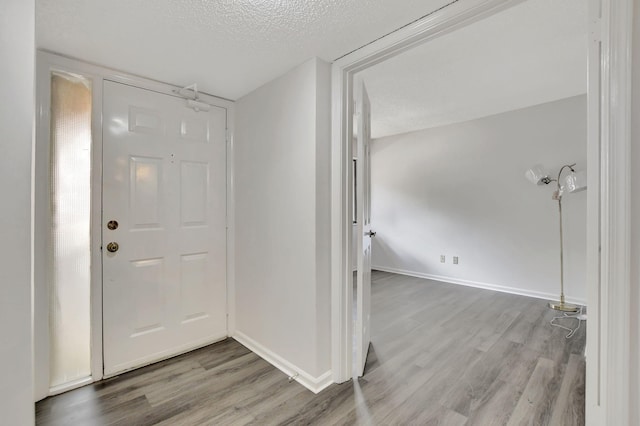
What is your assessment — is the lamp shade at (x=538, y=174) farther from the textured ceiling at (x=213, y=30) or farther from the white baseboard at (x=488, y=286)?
the textured ceiling at (x=213, y=30)

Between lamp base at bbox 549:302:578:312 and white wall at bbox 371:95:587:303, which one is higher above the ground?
white wall at bbox 371:95:587:303

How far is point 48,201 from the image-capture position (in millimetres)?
1722

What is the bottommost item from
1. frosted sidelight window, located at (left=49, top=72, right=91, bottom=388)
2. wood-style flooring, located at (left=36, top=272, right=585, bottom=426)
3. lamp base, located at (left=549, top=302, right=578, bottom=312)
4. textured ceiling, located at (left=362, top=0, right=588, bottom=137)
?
wood-style flooring, located at (left=36, top=272, right=585, bottom=426)

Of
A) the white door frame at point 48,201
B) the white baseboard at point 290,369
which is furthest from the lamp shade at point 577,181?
the white door frame at point 48,201

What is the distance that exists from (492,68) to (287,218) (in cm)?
219

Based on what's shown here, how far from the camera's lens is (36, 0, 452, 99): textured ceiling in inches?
52.8

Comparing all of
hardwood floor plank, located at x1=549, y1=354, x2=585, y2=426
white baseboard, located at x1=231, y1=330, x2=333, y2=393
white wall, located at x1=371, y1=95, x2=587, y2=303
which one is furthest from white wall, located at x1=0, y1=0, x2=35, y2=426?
white wall, located at x1=371, y1=95, x2=587, y2=303

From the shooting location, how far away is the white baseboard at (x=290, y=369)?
1788 millimetres

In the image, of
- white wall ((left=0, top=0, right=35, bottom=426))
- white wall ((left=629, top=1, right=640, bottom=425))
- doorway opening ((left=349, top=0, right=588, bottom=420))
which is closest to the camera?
white wall ((left=0, top=0, right=35, bottom=426))

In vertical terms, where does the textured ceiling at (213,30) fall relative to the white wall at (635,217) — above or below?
above

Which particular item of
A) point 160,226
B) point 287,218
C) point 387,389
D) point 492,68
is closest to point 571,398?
point 387,389

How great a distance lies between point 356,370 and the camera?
6.36ft

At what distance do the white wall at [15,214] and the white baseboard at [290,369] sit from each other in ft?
4.55

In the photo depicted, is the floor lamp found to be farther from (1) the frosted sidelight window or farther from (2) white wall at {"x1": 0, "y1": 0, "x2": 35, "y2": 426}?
(1) the frosted sidelight window
